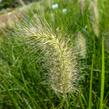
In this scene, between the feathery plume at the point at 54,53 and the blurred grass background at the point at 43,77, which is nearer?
the feathery plume at the point at 54,53

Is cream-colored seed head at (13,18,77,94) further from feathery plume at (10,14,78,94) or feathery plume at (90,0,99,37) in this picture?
feathery plume at (90,0,99,37)

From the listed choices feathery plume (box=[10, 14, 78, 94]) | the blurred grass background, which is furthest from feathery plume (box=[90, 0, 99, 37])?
feathery plume (box=[10, 14, 78, 94])

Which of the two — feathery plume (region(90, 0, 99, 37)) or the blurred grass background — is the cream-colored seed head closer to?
the blurred grass background

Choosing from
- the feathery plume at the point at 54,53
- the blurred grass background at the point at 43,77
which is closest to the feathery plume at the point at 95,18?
the blurred grass background at the point at 43,77

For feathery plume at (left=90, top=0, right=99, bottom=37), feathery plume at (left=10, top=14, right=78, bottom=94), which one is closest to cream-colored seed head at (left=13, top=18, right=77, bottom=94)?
feathery plume at (left=10, top=14, right=78, bottom=94)

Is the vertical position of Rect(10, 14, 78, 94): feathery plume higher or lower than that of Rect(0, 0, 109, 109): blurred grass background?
higher

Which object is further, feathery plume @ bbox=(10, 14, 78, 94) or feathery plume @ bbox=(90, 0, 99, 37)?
feathery plume @ bbox=(90, 0, 99, 37)

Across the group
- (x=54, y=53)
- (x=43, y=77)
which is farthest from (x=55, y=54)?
(x=43, y=77)

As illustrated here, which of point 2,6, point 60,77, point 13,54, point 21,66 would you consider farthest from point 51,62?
point 2,6

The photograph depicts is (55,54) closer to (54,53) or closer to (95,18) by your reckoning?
(54,53)

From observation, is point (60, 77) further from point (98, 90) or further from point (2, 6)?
point (2, 6)

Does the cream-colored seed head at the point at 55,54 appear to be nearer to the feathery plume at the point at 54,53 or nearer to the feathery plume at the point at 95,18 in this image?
the feathery plume at the point at 54,53
